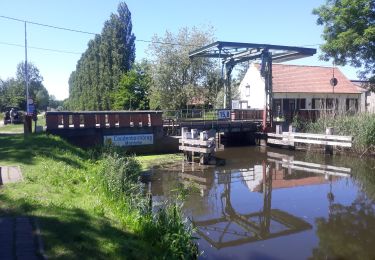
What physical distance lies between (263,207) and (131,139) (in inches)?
427

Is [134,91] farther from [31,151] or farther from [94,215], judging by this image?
[94,215]

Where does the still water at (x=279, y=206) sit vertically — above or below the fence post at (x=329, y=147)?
below

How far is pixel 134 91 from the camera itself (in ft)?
139

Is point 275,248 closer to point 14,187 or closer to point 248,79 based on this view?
point 14,187

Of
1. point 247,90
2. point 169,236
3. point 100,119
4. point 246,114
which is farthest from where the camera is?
point 247,90

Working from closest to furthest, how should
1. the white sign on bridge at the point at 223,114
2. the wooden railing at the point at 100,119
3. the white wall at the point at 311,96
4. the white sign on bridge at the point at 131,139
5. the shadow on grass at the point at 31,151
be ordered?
the shadow on grass at the point at 31,151, the wooden railing at the point at 100,119, the white sign on bridge at the point at 131,139, the white sign on bridge at the point at 223,114, the white wall at the point at 311,96

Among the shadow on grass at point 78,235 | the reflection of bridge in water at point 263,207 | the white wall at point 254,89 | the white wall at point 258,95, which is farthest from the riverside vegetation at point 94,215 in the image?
the white wall at point 254,89

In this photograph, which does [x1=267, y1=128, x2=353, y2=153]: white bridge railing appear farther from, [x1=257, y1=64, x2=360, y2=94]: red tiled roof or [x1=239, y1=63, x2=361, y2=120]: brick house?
[x1=257, y1=64, x2=360, y2=94]: red tiled roof

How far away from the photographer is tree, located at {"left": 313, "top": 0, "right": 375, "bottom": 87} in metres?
23.0

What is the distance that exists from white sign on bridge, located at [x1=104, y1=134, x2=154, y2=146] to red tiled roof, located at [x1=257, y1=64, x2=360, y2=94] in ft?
59.9

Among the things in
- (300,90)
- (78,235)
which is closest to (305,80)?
(300,90)

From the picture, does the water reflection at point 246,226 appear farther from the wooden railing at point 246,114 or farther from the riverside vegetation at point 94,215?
the wooden railing at point 246,114

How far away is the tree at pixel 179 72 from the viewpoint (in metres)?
37.6

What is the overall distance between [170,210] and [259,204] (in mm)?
4292
